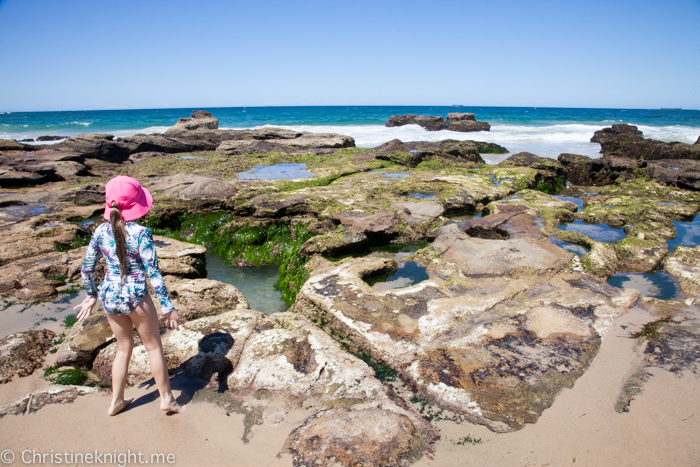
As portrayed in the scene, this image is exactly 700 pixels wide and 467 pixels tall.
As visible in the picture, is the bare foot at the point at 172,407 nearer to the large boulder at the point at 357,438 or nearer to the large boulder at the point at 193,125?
the large boulder at the point at 357,438

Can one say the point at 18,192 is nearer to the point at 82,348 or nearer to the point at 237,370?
the point at 82,348

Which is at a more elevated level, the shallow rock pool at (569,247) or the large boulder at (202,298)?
the shallow rock pool at (569,247)

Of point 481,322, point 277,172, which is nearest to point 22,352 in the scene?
Result: point 481,322

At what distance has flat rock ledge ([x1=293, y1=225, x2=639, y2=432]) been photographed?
8.79ft

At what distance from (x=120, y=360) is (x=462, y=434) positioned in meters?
2.19

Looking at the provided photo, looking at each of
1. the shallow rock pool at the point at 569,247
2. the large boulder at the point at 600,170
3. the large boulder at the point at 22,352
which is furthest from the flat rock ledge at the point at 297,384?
the large boulder at the point at 600,170

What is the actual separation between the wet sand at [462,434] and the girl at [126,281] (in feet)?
0.56

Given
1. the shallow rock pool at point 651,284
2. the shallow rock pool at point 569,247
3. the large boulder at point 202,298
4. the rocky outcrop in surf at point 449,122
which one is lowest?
the shallow rock pool at point 651,284

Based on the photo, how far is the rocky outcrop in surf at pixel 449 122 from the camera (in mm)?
34188

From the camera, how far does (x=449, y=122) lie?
121 ft

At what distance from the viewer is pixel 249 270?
5.50 metres

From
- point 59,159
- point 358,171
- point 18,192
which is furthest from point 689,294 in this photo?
point 59,159

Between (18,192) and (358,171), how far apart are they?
7.07 meters

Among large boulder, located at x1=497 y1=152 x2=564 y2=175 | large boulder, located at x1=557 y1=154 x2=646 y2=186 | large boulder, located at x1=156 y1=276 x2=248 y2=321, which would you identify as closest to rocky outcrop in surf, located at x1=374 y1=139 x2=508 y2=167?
large boulder, located at x1=497 y1=152 x2=564 y2=175
